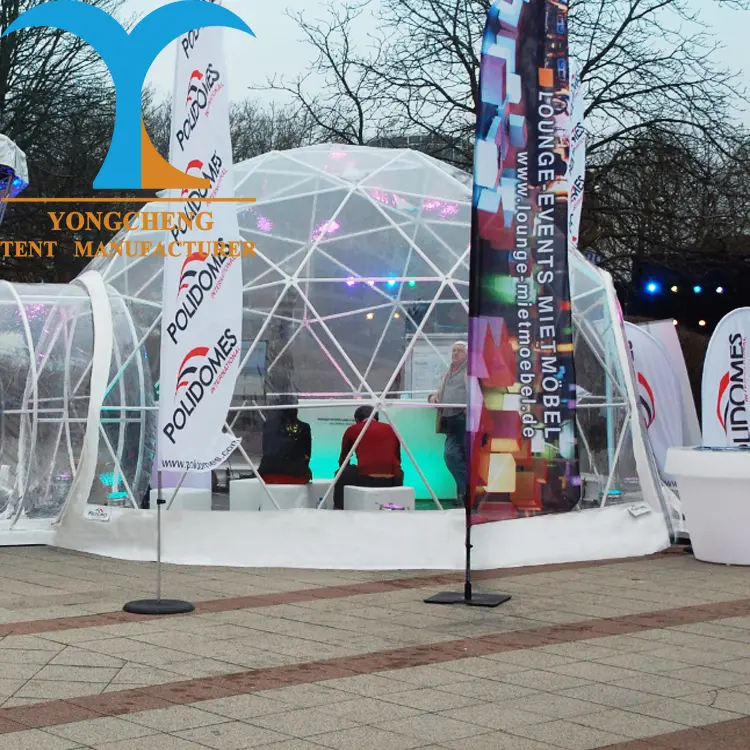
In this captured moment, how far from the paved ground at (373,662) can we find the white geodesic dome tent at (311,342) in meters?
1.73

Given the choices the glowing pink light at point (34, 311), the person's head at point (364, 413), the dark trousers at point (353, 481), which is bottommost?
the dark trousers at point (353, 481)

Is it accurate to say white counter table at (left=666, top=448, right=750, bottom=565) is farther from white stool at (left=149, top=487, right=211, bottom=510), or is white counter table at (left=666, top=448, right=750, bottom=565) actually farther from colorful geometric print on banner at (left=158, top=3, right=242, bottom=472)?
colorful geometric print on banner at (left=158, top=3, right=242, bottom=472)

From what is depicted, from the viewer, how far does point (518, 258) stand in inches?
390

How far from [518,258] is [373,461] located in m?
2.82

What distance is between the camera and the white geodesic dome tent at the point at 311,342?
12.2 m

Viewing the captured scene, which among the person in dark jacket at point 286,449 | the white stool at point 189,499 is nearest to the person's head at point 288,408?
the person in dark jacket at point 286,449

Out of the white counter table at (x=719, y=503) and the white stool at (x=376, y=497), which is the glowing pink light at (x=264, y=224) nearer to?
the white stool at (x=376, y=497)

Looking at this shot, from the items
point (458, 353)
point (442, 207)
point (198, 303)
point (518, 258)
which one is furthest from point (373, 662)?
point (442, 207)

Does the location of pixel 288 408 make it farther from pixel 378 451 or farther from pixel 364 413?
pixel 378 451

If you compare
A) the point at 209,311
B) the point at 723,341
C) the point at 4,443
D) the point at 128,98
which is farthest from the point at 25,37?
the point at 209,311

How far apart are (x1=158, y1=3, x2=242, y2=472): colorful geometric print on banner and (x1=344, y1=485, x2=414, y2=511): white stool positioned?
7.47ft

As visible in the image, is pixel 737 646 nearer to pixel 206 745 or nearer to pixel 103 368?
pixel 206 745

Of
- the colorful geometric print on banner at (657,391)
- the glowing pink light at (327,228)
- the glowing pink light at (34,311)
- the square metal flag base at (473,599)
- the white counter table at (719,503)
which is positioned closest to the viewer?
the square metal flag base at (473,599)

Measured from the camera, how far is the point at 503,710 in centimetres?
632
